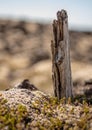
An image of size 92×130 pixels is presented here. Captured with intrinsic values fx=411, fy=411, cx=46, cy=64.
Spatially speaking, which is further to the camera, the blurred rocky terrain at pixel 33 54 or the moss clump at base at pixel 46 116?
the blurred rocky terrain at pixel 33 54

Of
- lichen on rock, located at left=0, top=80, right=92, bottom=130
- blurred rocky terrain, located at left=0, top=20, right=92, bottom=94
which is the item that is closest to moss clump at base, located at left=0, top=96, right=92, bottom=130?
lichen on rock, located at left=0, top=80, right=92, bottom=130

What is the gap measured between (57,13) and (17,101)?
3.66m

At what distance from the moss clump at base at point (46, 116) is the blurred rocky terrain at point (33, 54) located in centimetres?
2202

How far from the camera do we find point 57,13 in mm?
15117

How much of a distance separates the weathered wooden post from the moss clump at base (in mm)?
1001

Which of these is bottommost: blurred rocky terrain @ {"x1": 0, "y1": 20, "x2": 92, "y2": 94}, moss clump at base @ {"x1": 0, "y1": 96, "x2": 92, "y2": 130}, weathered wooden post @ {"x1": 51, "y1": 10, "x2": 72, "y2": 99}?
blurred rocky terrain @ {"x1": 0, "y1": 20, "x2": 92, "y2": 94}

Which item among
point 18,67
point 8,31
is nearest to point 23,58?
point 18,67

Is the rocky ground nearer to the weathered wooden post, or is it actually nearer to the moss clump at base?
the moss clump at base

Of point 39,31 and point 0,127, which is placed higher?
point 0,127

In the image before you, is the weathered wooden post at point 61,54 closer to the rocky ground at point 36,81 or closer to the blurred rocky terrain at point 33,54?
the rocky ground at point 36,81

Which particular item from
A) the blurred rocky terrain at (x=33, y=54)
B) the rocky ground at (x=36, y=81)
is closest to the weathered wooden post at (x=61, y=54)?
the rocky ground at (x=36, y=81)

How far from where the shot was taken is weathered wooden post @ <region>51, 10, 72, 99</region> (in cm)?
1509

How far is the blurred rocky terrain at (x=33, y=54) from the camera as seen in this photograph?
5328 centimetres

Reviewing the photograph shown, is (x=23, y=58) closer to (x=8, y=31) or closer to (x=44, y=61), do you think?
(x=44, y=61)
